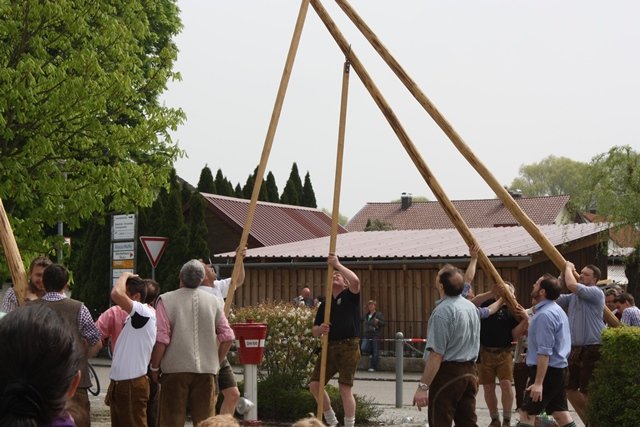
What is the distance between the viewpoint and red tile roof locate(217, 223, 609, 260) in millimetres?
27266

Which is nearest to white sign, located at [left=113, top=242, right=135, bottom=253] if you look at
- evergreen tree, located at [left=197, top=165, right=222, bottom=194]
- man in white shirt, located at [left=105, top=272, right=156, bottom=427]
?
man in white shirt, located at [left=105, top=272, right=156, bottom=427]

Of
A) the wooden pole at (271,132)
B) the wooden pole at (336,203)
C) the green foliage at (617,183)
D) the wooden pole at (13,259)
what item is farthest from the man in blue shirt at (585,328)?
the green foliage at (617,183)

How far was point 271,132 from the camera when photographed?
10.9m

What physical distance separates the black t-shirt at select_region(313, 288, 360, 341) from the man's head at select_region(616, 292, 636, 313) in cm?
393

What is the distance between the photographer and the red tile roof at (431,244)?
27266mm

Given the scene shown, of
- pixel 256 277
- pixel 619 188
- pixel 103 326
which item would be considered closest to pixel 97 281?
pixel 256 277

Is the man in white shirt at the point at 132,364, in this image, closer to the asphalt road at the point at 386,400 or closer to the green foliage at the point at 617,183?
the asphalt road at the point at 386,400

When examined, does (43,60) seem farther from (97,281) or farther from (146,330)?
(97,281)

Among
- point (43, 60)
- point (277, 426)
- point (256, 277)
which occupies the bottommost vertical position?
point (277, 426)

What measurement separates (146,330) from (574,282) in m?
4.49

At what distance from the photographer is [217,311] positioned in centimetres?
948

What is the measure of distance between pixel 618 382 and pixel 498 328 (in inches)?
98.5

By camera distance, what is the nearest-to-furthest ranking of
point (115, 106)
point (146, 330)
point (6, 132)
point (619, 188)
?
point (146, 330) → point (6, 132) → point (115, 106) → point (619, 188)

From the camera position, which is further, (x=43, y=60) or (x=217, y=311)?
(x=43, y=60)
